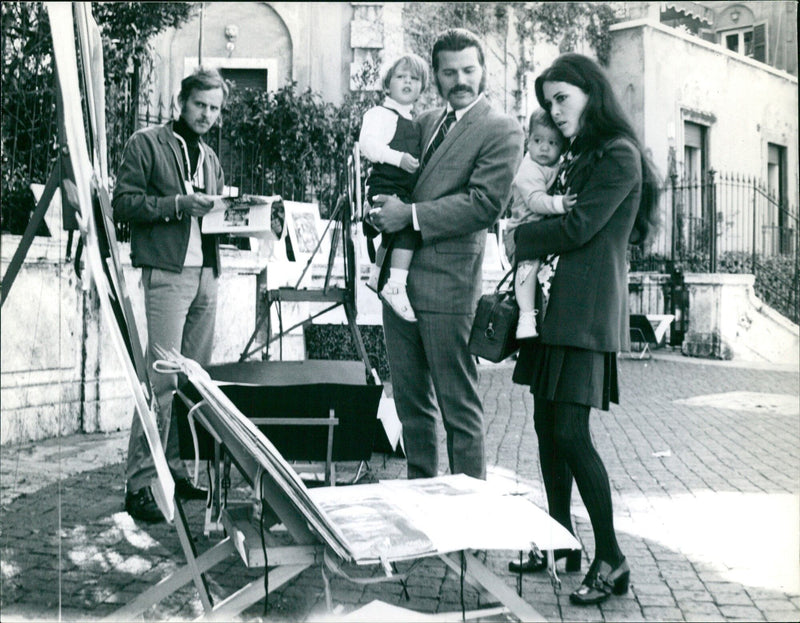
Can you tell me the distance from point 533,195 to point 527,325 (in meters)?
0.52

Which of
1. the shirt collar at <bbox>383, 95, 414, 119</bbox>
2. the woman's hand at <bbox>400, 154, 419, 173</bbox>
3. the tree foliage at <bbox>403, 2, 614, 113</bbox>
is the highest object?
the tree foliage at <bbox>403, 2, 614, 113</bbox>

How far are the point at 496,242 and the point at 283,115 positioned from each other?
320cm

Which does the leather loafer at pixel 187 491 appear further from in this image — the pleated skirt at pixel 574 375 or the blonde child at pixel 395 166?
the pleated skirt at pixel 574 375

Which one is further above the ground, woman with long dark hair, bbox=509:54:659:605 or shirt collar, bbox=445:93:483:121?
shirt collar, bbox=445:93:483:121

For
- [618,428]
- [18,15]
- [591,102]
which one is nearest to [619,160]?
[591,102]

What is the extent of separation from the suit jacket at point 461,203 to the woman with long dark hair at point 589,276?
1.32 feet

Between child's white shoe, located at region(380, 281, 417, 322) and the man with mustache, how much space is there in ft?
3.81

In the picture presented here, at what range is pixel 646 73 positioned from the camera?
1800 centimetres

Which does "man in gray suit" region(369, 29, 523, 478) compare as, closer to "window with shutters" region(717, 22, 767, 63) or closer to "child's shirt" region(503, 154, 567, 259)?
"child's shirt" region(503, 154, 567, 259)

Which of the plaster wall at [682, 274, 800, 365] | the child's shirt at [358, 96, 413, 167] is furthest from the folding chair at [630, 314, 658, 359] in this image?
the child's shirt at [358, 96, 413, 167]

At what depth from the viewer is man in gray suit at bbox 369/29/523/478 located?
12.3 feet

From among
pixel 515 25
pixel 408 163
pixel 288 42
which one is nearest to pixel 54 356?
pixel 408 163

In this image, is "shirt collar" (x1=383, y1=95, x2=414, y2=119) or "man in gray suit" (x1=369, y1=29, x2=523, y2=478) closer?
"man in gray suit" (x1=369, y1=29, x2=523, y2=478)

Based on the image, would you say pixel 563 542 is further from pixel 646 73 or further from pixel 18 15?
pixel 646 73
